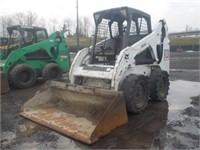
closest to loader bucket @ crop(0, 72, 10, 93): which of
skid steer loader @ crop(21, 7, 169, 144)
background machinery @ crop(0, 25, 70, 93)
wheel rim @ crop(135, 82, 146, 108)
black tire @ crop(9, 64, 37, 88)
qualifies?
background machinery @ crop(0, 25, 70, 93)

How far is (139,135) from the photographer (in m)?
4.22

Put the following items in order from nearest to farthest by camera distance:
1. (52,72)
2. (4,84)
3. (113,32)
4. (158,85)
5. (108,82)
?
(108,82)
(158,85)
(113,32)
(4,84)
(52,72)

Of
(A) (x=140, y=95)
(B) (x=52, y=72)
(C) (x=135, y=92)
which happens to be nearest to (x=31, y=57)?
(B) (x=52, y=72)

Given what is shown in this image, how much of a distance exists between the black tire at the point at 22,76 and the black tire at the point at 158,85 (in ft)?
15.6

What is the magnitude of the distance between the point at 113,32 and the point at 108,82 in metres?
1.72

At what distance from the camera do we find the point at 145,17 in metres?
6.39

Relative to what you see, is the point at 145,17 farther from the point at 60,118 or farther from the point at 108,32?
the point at 60,118

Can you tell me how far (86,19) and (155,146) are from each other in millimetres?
61373

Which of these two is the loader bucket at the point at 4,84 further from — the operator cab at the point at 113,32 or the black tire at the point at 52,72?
the operator cab at the point at 113,32

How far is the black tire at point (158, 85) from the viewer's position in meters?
6.11

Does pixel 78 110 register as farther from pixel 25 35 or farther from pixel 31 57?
pixel 25 35

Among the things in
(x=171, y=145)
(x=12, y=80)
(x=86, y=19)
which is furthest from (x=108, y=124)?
(x=86, y=19)

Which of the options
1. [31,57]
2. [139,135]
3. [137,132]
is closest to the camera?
[139,135]

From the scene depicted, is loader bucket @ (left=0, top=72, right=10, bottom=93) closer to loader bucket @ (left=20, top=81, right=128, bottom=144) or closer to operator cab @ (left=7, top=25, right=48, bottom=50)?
operator cab @ (left=7, top=25, right=48, bottom=50)
